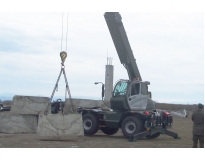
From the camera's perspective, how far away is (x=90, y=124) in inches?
701

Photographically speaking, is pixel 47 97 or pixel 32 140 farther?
pixel 47 97

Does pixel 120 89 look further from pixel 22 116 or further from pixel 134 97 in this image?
pixel 22 116

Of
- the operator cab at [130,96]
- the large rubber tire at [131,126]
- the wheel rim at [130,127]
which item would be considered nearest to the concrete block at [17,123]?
the operator cab at [130,96]

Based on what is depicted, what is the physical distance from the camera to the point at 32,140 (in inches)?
582

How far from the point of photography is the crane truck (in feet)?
53.9

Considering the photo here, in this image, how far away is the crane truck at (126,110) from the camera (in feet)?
53.9

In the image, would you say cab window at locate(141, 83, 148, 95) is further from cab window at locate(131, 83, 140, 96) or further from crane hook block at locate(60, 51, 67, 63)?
crane hook block at locate(60, 51, 67, 63)

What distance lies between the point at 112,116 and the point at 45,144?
4472mm

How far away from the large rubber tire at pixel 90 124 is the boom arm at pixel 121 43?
103 inches

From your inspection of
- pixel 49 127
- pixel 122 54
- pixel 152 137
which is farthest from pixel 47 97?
pixel 152 137

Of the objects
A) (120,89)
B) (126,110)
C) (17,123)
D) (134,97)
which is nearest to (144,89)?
(134,97)

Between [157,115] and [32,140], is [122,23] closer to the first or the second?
[157,115]

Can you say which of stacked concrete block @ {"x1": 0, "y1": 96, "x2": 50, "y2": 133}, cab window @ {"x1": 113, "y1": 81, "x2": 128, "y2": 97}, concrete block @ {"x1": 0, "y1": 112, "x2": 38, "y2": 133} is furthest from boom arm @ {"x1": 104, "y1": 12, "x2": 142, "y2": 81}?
concrete block @ {"x1": 0, "y1": 112, "x2": 38, "y2": 133}

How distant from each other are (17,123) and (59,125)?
2.54 metres
